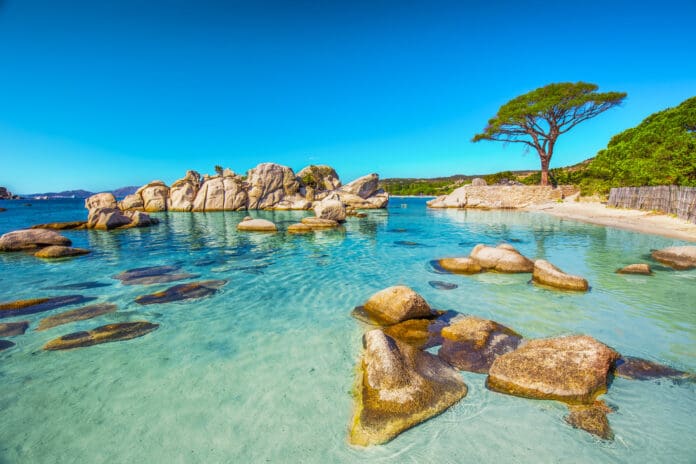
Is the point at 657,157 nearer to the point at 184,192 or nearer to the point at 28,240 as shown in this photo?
the point at 28,240

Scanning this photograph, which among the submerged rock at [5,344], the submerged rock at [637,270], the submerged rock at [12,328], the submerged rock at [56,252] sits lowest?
the submerged rock at [5,344]

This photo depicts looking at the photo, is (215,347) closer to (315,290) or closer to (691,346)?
(315,290)

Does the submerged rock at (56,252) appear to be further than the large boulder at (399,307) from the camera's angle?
Yes

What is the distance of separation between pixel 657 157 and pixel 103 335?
3364cm

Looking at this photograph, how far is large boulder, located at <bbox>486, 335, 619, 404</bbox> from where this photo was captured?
154 inches

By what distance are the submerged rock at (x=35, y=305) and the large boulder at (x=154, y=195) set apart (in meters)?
44.5

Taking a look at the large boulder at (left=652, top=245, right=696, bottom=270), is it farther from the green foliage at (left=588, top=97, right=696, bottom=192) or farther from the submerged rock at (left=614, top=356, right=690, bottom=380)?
the green foliage at (left=588, top=97, right=696, bottom=192)

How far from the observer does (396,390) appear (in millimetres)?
3926

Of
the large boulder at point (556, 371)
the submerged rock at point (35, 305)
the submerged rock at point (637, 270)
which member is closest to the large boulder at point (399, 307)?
the large boulder at point (556, 371)

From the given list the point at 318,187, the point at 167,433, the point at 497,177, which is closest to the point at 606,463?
the point at 167,433

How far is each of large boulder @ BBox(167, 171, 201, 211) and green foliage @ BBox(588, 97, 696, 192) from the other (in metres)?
52.8

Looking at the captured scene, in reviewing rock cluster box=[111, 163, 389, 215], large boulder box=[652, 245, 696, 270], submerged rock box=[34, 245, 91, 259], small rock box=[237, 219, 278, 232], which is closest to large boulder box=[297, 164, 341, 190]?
rock cluster box=[111, 163, 389, 215]

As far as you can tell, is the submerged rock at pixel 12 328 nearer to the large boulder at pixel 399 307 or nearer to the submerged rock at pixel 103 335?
the submerged rock at pixel 103 335

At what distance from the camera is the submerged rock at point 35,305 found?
23.6 ft
